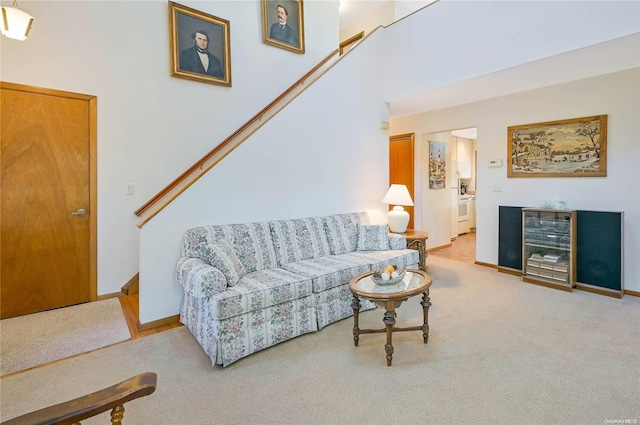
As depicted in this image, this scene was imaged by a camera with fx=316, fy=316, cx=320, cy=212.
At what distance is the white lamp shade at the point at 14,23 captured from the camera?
7.88ft

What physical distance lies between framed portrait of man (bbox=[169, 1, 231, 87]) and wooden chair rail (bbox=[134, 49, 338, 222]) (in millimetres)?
567

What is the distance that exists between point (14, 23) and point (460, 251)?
6.50 m

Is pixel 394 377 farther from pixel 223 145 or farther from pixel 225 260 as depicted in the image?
pixel 223 145

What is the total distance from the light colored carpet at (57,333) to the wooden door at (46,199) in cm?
26

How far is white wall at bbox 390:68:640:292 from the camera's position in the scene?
137 inches

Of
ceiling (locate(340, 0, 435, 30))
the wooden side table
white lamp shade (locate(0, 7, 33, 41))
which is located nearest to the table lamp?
the wooden side table

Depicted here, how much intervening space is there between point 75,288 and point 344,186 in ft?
10.6

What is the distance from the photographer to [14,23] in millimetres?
2441

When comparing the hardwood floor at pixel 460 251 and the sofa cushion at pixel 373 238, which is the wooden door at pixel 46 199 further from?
the hardwood floor at pixel 460 251

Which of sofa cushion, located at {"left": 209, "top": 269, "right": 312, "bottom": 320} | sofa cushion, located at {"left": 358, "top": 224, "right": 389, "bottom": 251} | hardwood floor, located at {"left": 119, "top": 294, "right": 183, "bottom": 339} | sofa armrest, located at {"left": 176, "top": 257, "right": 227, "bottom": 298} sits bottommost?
hardwood floor, located at {"left": 119, "top": 294, "right": 183, "bottom": 339}

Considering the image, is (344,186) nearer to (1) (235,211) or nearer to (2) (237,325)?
(1) (235,211)

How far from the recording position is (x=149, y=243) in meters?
2.70

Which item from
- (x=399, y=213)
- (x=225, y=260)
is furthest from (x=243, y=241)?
(x=399, y=213)

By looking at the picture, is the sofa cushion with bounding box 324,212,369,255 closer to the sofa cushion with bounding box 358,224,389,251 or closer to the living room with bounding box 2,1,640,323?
the sofa cushion with bounding box 358,224,389,251
